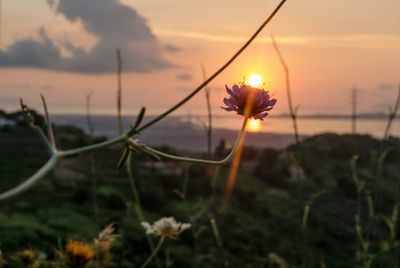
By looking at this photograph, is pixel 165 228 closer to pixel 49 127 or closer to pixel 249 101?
pixel 249 101

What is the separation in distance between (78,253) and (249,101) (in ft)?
6.01

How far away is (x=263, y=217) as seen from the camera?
1362cm

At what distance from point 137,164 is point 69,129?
19.8 ft

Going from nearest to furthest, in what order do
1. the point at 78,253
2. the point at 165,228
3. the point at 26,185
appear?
1. the point at 26,185
2. the point at 78,253
3. the point at 165,228

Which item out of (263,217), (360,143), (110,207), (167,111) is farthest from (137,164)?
(167,111)

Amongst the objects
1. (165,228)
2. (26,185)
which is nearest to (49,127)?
(26,185)

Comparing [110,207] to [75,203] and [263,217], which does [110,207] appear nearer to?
[75,203]

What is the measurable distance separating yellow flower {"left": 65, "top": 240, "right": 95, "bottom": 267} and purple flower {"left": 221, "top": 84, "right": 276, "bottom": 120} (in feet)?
5.78

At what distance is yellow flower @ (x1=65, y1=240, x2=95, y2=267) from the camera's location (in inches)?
110

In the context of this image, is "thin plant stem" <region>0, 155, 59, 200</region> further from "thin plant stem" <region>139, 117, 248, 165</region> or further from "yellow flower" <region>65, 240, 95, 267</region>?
"yellow flower" <region>65, 240, 95, 267</region>

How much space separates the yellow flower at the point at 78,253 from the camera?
2.79m

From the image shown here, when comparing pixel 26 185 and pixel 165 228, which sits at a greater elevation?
pixel 26 185

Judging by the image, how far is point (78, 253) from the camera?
110 inches

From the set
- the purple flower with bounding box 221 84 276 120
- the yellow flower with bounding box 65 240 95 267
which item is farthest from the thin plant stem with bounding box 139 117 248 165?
the yellow flower with bounding box 65 240 95 267
